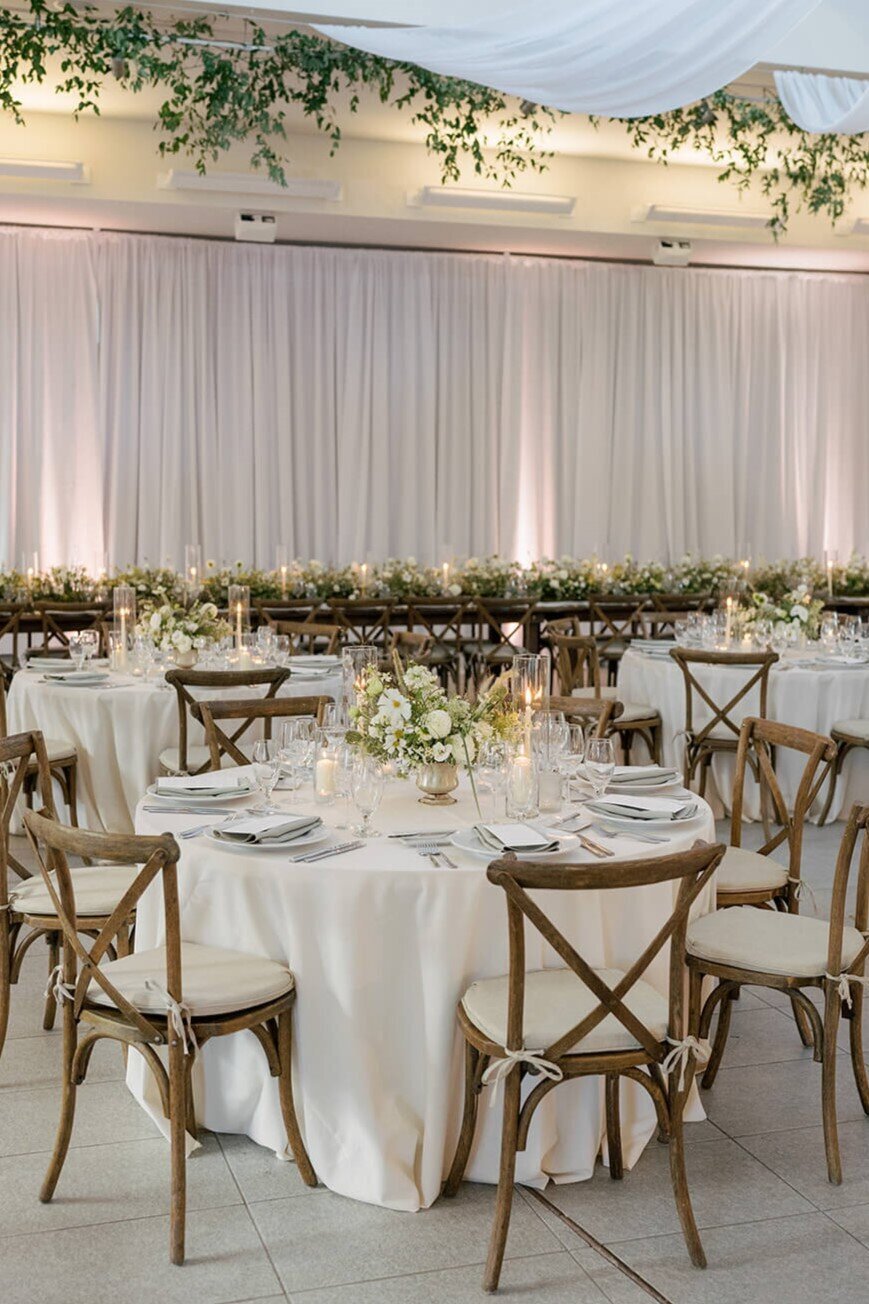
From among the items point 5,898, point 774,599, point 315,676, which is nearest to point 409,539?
point 774,599

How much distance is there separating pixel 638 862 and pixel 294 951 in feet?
3.04

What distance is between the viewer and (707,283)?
1307 centimetres

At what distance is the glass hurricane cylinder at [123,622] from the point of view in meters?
6.70

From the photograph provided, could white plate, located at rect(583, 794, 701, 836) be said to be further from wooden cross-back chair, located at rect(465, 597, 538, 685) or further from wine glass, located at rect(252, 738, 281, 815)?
wooden cross-back chair, located at rect(465, 597, 538, 685)

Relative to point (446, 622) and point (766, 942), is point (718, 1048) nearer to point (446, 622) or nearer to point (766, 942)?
point (766, 942)

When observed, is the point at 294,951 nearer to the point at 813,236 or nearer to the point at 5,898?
the point at 5,898

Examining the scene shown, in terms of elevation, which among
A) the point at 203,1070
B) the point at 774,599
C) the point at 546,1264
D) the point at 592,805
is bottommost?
the point at 546,1264

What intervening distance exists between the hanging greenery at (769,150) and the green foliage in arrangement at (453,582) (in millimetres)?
2931

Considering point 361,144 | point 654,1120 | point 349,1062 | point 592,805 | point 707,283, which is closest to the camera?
point 349,1062

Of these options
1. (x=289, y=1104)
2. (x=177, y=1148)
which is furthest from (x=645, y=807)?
(x=177, y=1148)

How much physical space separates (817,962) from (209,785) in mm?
1766

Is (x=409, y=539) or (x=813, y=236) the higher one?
(x=813, y=236)

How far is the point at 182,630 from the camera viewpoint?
6457 mm

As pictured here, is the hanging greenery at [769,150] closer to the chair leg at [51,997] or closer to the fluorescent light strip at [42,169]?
the fluorescent light strip at [42,169]
